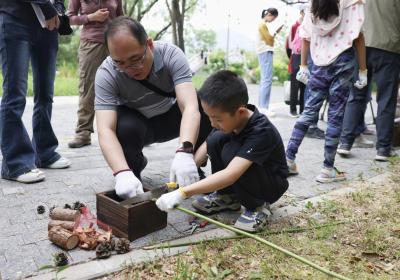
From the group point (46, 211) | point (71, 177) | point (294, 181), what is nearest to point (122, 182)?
point (46, 211)

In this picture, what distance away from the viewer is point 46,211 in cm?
258

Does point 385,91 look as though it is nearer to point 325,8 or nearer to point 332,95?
point 332,95

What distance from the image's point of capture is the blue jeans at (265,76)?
6.69 meters

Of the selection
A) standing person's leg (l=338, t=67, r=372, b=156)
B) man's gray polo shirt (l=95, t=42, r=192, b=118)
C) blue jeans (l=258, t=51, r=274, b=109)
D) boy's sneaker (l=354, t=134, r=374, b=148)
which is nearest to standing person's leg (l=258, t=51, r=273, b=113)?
blue jeans (l=258, t=51, r=274, b=109)

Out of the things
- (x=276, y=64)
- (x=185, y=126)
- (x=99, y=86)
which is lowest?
(x=276, y=64)

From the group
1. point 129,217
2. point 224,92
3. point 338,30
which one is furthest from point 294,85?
point 129,217

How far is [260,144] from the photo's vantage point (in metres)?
2.21

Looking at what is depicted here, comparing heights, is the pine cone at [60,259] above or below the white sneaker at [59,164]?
above

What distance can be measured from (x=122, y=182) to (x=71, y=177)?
1255 millimetres

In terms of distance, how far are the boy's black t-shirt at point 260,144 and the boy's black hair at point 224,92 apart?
0.14m

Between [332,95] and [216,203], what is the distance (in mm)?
1383

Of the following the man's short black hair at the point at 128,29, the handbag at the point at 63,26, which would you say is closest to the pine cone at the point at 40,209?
the man's short black hair at the point at 128,29

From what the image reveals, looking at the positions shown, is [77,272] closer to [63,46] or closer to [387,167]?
[387,167]

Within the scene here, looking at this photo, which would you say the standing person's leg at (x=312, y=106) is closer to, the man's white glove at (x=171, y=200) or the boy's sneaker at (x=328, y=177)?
the boy's sneaker at (x=328, y=177)
